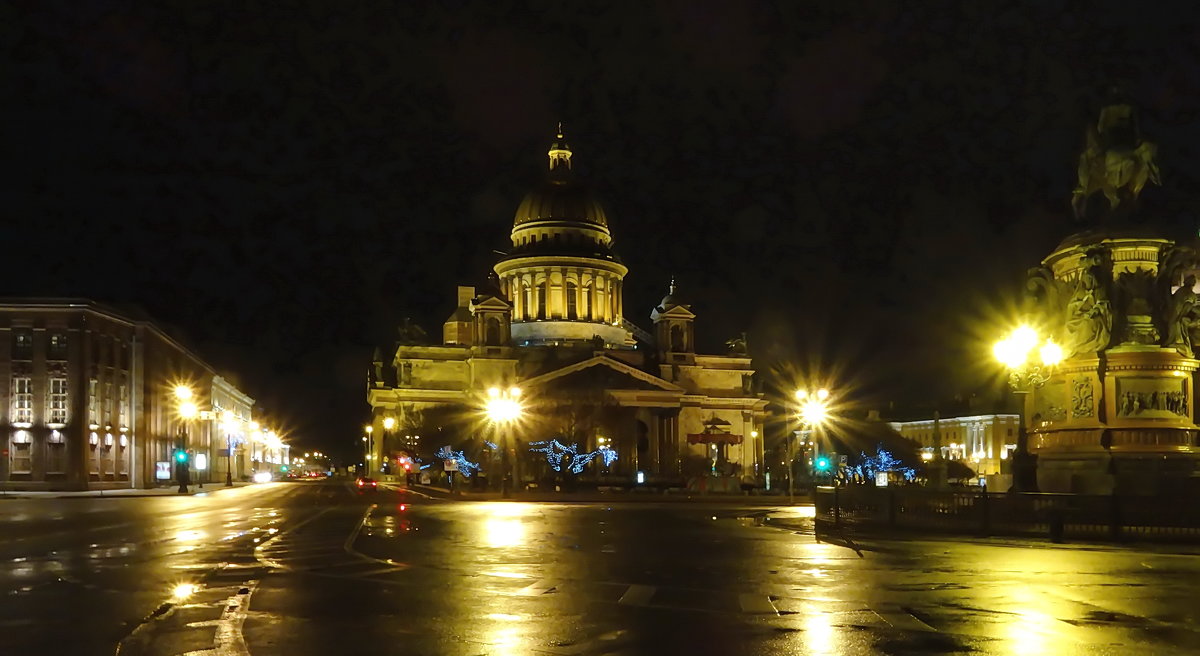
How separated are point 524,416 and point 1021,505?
7785 cm

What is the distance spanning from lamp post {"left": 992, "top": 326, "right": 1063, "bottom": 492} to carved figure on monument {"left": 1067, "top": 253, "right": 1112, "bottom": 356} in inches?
20.3

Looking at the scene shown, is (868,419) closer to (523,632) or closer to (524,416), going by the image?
(524,416)

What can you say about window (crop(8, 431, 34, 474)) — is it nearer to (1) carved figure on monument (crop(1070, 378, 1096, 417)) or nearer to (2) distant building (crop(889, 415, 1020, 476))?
(1) carved figure on monument (crop(1070, 378, 1096, 417))

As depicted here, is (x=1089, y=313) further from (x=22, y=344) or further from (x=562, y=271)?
(x=562, y=271)

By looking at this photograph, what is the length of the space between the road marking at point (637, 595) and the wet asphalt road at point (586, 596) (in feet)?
0.16

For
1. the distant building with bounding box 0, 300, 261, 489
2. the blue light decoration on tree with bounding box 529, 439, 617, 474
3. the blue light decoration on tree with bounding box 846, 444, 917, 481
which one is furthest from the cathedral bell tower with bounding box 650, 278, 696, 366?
the distant building with bounding box 0, 300, 261, 489

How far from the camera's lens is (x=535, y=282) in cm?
14175

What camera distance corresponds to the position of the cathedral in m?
103

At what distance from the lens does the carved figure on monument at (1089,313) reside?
26.3m

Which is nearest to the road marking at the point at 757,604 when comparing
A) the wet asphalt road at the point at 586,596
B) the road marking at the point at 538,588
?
the wet asphalt road at the point at 586,596

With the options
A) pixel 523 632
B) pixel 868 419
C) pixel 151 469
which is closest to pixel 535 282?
pixel 868 419

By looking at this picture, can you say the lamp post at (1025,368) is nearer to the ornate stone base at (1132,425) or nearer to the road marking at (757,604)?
the ornate stone base at (1132,425)

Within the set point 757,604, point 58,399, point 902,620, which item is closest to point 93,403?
point 58,399

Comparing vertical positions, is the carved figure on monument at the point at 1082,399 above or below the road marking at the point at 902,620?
above
